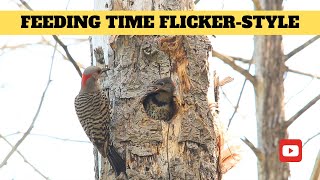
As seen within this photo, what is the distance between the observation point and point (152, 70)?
12.2 ft

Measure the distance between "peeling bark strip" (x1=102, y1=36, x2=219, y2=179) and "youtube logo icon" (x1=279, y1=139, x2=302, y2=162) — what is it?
0.37 metres

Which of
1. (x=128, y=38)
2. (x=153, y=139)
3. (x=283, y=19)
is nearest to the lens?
(x=153, y=139)

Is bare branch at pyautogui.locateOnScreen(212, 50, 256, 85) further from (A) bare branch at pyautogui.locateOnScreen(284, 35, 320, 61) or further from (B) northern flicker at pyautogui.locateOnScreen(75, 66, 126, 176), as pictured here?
(B) northern flicker at pyautogui.locateOnScreen(75, 66, 126, 176)

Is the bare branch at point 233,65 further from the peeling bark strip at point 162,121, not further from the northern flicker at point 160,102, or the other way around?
the northern flicker at point 160,102

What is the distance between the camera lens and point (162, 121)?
366 centimetres

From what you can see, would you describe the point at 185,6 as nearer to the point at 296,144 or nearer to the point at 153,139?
the point at 153,139

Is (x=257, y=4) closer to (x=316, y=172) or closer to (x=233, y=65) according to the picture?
(x=233, y=65)

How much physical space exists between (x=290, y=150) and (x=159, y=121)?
0.99 meters

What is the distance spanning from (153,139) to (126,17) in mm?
825

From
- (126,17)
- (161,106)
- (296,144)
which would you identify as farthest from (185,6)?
(296,144)

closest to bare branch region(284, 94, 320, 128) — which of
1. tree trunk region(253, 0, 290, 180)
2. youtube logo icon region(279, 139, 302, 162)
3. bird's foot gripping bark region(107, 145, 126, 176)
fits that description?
tree trunk region(253, 0, 290, 180)

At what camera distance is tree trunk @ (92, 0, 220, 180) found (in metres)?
3.57

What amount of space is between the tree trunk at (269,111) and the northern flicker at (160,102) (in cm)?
48


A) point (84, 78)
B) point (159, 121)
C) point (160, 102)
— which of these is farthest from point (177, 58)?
point (84, 78)
